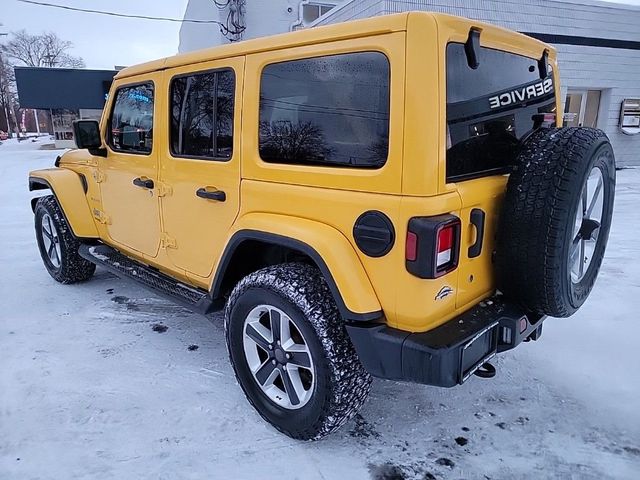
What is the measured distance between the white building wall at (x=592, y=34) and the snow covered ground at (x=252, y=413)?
8963mm

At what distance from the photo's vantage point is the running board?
294 cm

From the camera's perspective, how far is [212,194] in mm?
2705

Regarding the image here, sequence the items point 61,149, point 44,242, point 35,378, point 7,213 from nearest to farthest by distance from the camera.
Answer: point 35,378 → point 44,242 → point 7,213 → point 61,149

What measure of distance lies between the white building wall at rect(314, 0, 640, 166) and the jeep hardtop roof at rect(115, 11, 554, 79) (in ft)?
27.7

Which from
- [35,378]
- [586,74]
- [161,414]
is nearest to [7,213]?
[35,378]

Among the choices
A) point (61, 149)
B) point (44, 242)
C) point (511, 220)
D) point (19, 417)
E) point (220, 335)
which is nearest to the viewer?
point (511, 220)

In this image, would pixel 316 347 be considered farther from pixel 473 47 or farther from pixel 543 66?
pixel 543 66

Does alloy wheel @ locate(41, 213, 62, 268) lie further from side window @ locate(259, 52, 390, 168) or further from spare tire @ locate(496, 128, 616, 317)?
spare tire @ locate(496, 128, 616, 317)

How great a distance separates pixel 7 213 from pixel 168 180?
6.79 m

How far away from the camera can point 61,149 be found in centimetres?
2928

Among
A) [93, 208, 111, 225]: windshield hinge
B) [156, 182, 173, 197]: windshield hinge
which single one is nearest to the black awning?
[93, 208, 111, 225]: windshield hinge

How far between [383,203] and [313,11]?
1744 cm

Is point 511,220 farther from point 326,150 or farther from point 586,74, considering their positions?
point 586,74

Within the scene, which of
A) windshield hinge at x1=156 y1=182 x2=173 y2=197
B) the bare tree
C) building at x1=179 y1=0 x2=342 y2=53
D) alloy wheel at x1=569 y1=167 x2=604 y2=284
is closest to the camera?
alloy wheel at x1=569 y1=167 x2=604 y2=284
